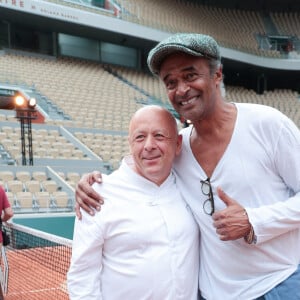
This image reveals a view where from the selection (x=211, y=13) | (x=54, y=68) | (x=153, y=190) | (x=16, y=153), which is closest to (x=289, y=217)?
(x=153, y=190)

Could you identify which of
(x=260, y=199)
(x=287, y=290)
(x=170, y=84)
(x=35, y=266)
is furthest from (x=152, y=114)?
(x=35, y=266)

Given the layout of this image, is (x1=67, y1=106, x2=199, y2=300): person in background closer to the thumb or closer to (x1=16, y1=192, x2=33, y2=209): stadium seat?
the thumb

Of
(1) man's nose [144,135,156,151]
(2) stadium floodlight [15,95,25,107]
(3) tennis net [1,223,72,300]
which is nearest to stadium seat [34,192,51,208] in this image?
(3) tennis net [1,223,72,300]

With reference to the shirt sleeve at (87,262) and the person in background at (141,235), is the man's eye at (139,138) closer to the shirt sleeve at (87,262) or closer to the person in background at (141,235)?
the person in background at (141,235)

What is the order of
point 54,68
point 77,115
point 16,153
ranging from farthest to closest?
1. point 54,68
2. point 77,115
3. point 16,153

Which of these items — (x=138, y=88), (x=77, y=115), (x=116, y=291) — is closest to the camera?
(x=116, y=291)

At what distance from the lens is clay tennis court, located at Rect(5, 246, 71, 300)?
17.0 feet

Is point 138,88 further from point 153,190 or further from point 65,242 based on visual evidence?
point 153,190

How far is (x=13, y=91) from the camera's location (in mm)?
15484

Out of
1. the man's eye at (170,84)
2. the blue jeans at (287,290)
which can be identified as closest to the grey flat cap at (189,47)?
the man's eye at (170,84)

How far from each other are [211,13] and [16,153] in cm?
2333

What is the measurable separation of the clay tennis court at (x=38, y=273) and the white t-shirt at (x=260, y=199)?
349cm

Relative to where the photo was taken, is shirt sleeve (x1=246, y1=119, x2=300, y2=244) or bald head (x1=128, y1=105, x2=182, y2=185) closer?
shirt sleeve (x1=246, y1=119, x2=300, y2=244)

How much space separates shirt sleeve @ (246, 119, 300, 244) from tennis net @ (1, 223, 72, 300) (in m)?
3.27
